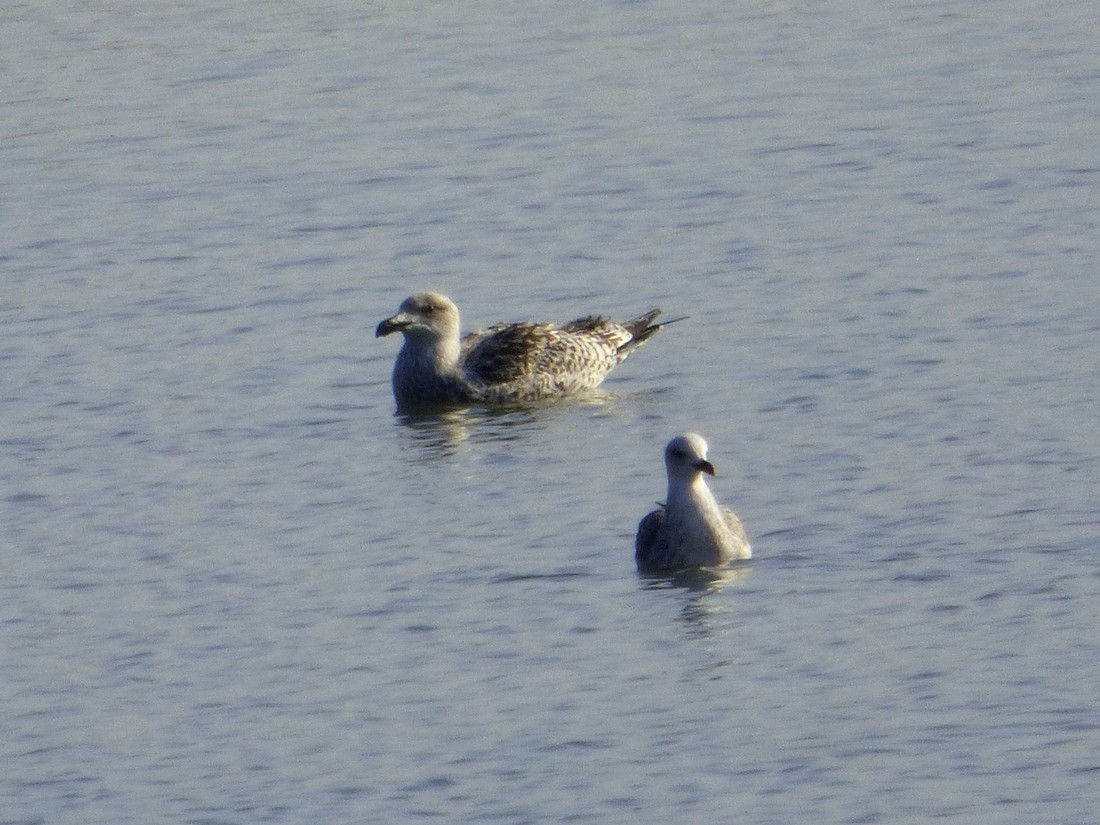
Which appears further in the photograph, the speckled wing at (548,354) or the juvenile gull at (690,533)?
the speckled wing at (548,354)

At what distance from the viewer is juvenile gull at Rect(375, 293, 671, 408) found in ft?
69.0

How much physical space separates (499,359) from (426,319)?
2.44 feet

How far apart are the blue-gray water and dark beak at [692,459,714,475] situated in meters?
0.59

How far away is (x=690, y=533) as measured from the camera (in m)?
15.7

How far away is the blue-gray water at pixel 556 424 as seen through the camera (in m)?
12.9

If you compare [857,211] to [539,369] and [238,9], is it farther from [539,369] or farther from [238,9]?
[238,9]

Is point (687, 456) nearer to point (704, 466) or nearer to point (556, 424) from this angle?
point (704, 466)

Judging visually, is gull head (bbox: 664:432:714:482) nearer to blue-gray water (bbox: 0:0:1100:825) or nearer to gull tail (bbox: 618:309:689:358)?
blue-gray water (bbox: 0:0:1100:825)

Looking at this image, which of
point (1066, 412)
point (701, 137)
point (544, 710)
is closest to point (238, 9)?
point (701, 137)

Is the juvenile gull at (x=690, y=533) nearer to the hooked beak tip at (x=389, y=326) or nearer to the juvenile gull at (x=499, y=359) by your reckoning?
the juvenile gull at (x=499, y=359)

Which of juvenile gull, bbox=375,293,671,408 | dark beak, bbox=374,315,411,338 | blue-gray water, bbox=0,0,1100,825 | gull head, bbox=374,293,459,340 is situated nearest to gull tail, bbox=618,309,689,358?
juvenile gull, bbox=375,293,671,408

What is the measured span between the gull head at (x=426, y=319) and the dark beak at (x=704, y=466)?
572 centimetres

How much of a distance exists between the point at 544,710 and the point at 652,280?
10.4m

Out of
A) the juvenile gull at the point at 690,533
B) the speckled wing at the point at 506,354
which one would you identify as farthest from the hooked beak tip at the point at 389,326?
the juvenile gull at the point at 690,533
